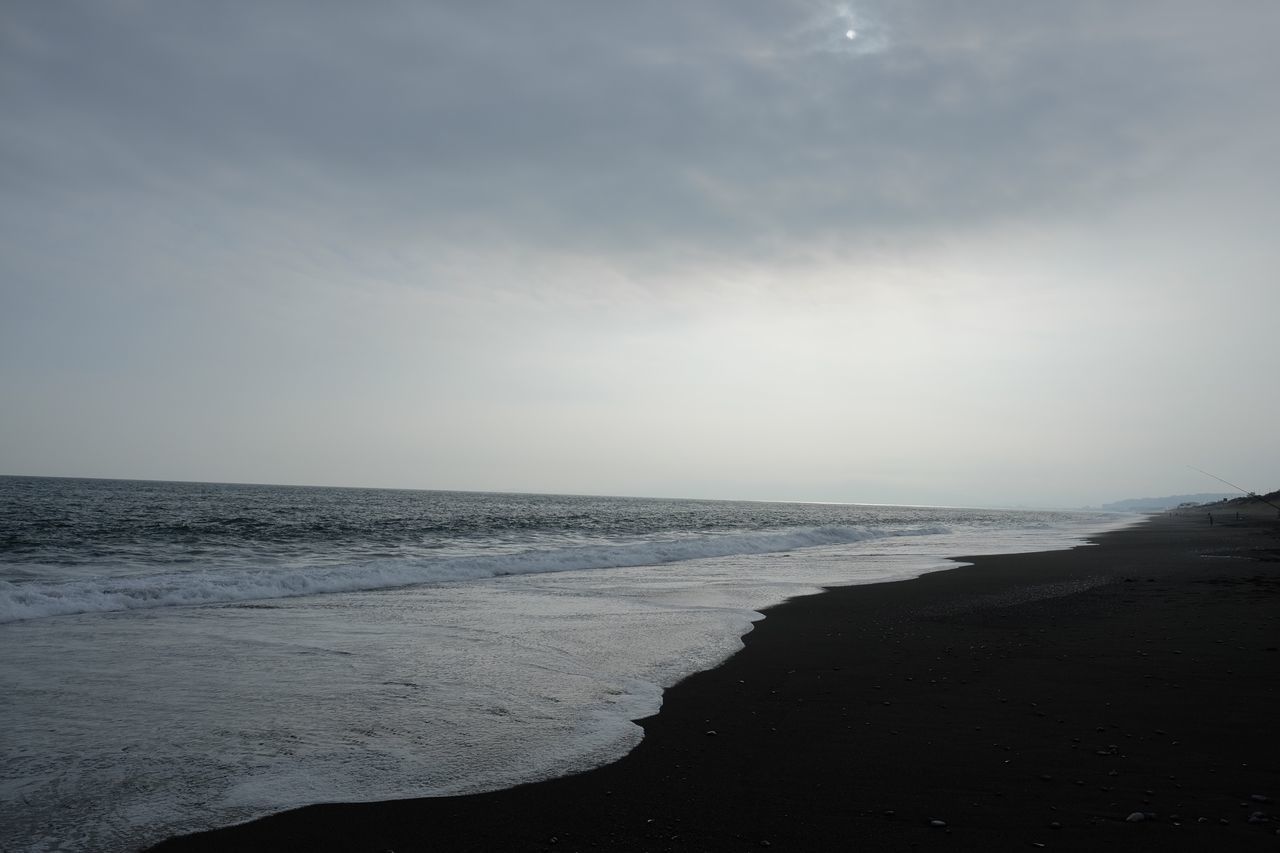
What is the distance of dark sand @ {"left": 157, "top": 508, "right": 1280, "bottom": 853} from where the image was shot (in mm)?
3863

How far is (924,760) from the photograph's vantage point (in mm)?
4977

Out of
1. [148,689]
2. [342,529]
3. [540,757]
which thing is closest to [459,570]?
[148,689]

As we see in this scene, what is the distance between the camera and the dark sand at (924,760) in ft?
12.7

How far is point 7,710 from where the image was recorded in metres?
5.91

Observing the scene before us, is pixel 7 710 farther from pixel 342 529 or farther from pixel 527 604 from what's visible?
pixel 342 529

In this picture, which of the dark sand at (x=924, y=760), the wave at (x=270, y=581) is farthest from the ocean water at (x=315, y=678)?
the dark sand at (x=924, y=760)

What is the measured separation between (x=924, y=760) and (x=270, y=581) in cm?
1361

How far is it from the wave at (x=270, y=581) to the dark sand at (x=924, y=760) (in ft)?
32.3

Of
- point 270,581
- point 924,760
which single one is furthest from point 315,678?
point 270,581

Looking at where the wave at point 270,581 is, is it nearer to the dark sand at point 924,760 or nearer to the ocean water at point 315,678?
the ocean water at point 315,678

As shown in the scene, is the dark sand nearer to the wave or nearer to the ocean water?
the ocean water

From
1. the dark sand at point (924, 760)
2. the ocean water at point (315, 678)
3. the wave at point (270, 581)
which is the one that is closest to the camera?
the dark sand at point (924, 760)

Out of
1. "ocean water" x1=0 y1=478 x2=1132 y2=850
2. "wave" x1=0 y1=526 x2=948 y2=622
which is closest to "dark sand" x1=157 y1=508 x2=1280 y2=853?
"ocean water" x1=0 y1=478 x2=1132 y2=850

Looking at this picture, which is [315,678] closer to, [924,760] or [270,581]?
[924,760]
